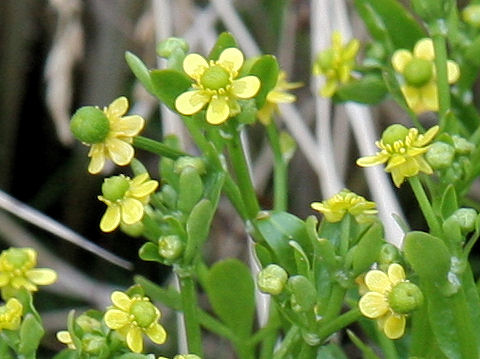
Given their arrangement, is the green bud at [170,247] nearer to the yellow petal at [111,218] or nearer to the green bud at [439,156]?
the yellow petal at [111,218]

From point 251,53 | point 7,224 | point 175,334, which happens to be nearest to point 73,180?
point 7,224

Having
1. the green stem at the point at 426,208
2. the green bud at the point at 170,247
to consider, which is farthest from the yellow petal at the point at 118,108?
the green stem at the point at 426,208

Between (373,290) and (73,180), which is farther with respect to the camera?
(73,180)

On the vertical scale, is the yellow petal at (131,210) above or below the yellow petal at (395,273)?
above

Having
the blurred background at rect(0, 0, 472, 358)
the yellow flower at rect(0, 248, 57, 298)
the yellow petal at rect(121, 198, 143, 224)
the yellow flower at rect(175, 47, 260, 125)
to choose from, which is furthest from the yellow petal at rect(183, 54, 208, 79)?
the blurred background at rect(0, 0, 472, 358)

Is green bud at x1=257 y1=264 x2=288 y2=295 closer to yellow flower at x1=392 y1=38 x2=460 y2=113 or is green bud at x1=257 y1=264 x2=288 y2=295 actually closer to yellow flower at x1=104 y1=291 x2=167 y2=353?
yellow flower at x1=104 y1=291 x2=167 y2=353

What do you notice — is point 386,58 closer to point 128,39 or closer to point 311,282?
point 311,282

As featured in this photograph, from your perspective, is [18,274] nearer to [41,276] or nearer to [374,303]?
[41,276]
